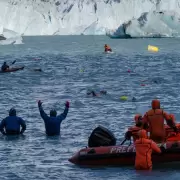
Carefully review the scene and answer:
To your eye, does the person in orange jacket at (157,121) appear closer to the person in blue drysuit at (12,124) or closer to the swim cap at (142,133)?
the swim cap at (142,133)

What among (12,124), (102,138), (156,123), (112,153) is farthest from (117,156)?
(12,124)

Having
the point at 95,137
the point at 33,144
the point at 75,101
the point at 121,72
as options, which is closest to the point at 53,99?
the point at 75,101

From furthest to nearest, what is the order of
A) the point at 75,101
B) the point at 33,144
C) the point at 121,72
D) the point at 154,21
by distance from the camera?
the point at 154,21
the point at 121,72
the point at 75,101
the point at 33,144

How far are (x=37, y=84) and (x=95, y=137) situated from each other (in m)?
21.5

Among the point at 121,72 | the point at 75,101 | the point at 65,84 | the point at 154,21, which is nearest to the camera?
the point at 75,101

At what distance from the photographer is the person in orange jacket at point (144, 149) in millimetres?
14672

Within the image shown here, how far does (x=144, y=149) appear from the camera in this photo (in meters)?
14.7

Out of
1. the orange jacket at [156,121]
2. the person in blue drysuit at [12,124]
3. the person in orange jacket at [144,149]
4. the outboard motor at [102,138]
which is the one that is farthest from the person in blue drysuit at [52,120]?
the person in orange jacket at [144,149]

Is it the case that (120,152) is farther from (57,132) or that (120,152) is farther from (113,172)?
(57,132)

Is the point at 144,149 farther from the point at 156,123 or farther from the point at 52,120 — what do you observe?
the point at 52,120

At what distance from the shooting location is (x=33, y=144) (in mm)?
18406

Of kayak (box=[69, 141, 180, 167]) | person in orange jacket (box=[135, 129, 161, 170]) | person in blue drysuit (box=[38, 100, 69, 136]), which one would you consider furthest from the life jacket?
person in blue drysuit (box=[38, 100, 69, 136])

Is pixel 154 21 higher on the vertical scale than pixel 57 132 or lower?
higher

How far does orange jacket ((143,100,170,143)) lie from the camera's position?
15.6 meters
